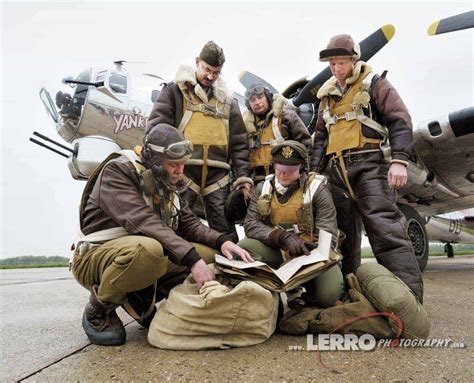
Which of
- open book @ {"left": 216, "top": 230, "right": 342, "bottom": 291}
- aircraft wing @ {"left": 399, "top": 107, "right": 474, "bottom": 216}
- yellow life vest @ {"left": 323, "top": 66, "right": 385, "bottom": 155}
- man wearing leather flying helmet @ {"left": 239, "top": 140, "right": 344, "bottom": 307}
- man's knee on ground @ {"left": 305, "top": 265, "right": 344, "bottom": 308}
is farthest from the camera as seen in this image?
aircraft wing @ {"left": 399, "top": 107, "right": 474, "bottom": 216}

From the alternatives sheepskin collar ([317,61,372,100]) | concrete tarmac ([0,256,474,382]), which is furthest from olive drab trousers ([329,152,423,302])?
sheepskin collar ([317,61,372,100])

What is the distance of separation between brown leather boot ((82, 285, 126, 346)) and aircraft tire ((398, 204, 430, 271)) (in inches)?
194

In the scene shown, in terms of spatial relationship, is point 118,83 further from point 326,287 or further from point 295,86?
point 326,287

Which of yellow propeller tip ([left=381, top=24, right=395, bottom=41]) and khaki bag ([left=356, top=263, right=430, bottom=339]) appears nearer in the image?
khaki bag ([left=356, top=263, right=430, bottom=339])

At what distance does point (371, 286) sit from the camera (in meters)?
2.24

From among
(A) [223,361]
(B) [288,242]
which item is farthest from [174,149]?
(A) [223,361]

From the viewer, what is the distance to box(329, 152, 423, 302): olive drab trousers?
279cm

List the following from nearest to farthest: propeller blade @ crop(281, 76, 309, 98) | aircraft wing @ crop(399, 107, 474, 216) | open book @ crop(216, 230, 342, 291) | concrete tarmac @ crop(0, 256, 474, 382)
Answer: concrete tarmac @ crop(0, 256, 474, 382)
open book @ crop(216, 230, 342, 291)
aircraft wing @ crop(399, 107, 474, 216)
propeller blade @ crop(281, 76, 309, 98)

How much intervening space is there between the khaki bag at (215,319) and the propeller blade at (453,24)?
5.71 m

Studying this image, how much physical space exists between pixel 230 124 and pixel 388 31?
4.06 meters

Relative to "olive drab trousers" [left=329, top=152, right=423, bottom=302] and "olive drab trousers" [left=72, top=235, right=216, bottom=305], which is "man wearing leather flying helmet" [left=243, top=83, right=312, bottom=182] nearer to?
"olive drab trousers" [left=329, top=152, right=423, bottom=302]

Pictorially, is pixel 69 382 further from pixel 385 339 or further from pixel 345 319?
pixel 385 339

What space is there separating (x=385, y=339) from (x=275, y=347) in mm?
616

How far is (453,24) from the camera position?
586cm
